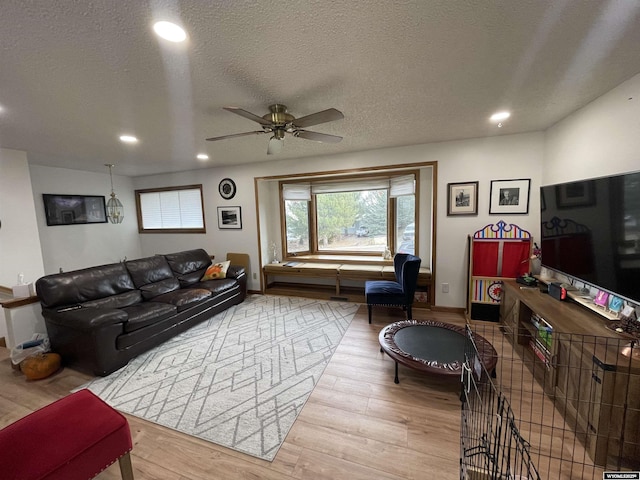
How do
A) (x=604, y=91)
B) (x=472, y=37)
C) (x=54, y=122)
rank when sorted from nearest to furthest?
(x=472, y=37)
(x=604, y=91)
(x=54, y=122)

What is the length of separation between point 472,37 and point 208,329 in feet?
Answer: 13.1

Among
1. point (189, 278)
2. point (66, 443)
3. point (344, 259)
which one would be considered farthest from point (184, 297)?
point (344, 259)

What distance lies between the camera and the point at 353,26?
4.49 ft

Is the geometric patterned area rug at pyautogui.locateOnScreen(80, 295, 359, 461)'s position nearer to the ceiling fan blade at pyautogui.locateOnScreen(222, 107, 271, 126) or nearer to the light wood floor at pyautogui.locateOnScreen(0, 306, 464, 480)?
the light wood floor at pyautogui.locateOnScreen(0, 306, 464, 480)

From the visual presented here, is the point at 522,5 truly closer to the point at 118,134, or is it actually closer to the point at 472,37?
the point at 472,37

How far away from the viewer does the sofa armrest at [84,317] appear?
2.50 meters

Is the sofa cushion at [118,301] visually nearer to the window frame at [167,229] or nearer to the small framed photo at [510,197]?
the window frame at [167,229]

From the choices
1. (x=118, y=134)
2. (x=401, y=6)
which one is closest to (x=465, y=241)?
(x=401, y=6)

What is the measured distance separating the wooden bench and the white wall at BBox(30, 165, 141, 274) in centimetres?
358

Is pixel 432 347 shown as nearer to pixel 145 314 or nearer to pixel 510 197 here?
pixel 510 197

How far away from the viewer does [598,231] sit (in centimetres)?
197

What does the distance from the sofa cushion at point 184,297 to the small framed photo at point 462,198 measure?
377 centimetres

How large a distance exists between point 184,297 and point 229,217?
2.09 meters

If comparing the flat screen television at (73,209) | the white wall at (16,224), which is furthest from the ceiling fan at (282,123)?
the flat screen television at (73,209)
